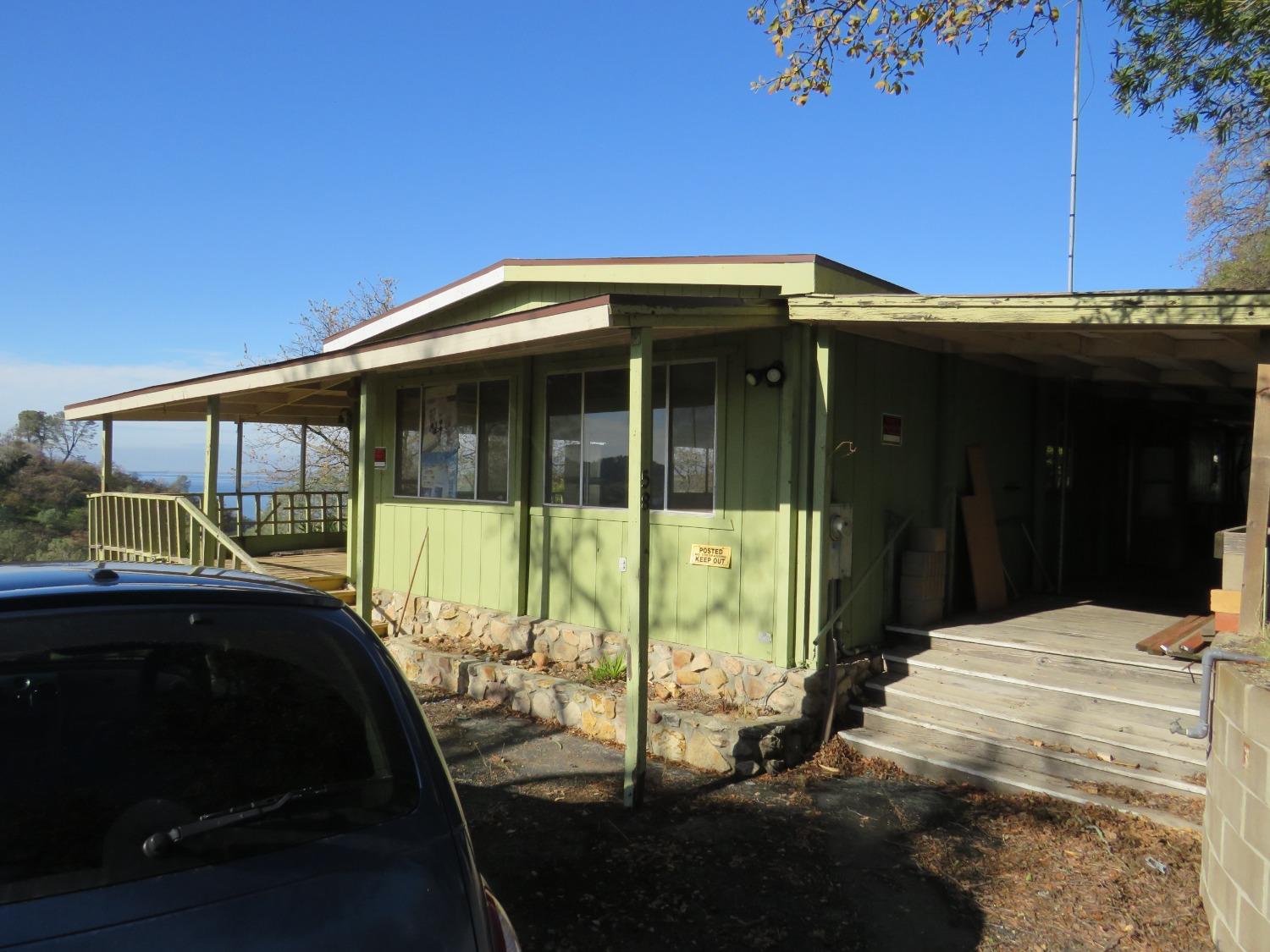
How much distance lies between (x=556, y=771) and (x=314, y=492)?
10.1m

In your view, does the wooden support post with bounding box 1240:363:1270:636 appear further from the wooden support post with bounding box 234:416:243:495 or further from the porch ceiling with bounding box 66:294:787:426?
the wooden support post with bounding box 234:416:243:495

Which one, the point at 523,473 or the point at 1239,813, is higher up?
the point at 523,473

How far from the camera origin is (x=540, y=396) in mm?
8148

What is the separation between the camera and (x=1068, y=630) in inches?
273

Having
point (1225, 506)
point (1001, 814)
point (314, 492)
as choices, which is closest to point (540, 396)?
point (1001, 814)

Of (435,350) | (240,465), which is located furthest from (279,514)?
(435,350)

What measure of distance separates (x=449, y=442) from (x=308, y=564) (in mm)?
3775

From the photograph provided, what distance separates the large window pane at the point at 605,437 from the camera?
7.38 metres

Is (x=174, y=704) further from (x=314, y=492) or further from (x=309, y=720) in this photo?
(x=314, y=492)

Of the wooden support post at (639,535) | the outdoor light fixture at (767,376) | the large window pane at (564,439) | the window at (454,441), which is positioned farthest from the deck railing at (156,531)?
the outdoor light fixture at (767,376)

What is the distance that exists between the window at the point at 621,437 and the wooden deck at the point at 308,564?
11.0ft

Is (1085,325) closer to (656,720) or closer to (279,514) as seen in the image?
(656,720)

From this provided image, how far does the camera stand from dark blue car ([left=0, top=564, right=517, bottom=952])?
158cm

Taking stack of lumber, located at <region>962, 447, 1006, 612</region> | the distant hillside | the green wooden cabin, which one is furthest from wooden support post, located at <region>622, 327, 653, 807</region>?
the distant hillside
